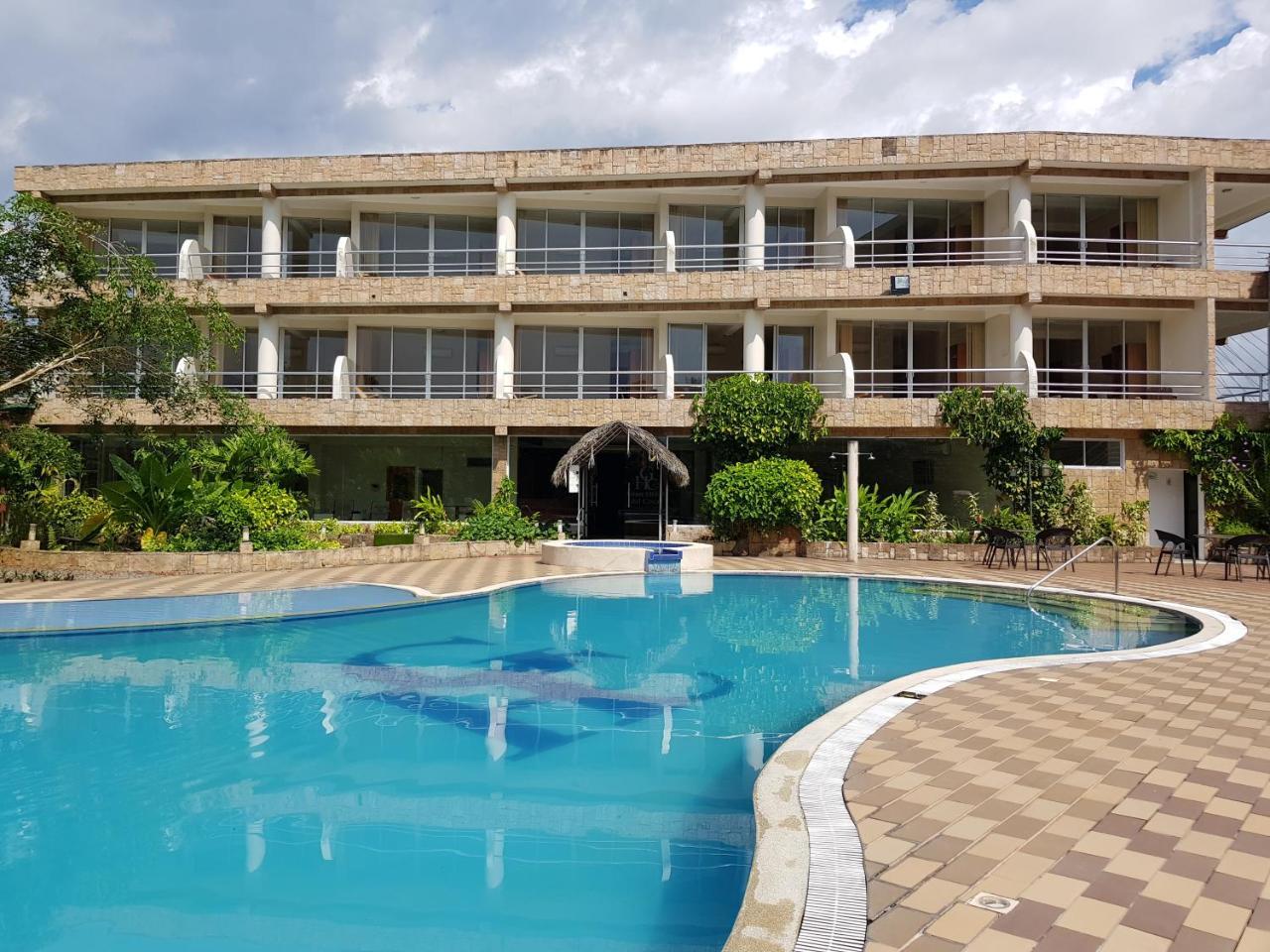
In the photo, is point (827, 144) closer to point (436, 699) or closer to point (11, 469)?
point (436, 699)

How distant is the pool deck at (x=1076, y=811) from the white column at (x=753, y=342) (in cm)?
1422

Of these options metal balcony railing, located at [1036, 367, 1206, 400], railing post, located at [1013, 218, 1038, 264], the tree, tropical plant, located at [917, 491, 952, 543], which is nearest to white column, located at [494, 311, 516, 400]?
the tree

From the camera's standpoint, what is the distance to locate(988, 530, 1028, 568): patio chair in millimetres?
16234

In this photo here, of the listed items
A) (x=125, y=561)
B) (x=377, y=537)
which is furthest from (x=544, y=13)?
(x=125, y=561)

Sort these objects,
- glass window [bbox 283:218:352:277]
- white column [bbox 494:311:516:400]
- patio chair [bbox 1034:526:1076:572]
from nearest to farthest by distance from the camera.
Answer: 1. patio chair [bbox 1034:526:1076:572]
2. white column [bbox 494:311:516:400]
3. glass window [bbox 283:218:352:277]

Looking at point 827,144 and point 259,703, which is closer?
point 259,703

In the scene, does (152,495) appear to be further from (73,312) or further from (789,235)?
(789,235)

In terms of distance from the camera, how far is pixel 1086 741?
15.9ft

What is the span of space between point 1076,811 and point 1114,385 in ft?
67.2

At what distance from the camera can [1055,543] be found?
17203mm

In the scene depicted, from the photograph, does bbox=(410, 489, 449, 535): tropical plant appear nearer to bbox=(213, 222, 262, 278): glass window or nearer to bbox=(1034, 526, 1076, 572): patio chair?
bbox=(213, 222, 262, 278): glass window

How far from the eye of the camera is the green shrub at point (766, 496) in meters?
17.6

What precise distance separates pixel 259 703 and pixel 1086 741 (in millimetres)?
6620

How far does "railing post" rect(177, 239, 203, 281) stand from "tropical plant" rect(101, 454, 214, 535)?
7.17 m
